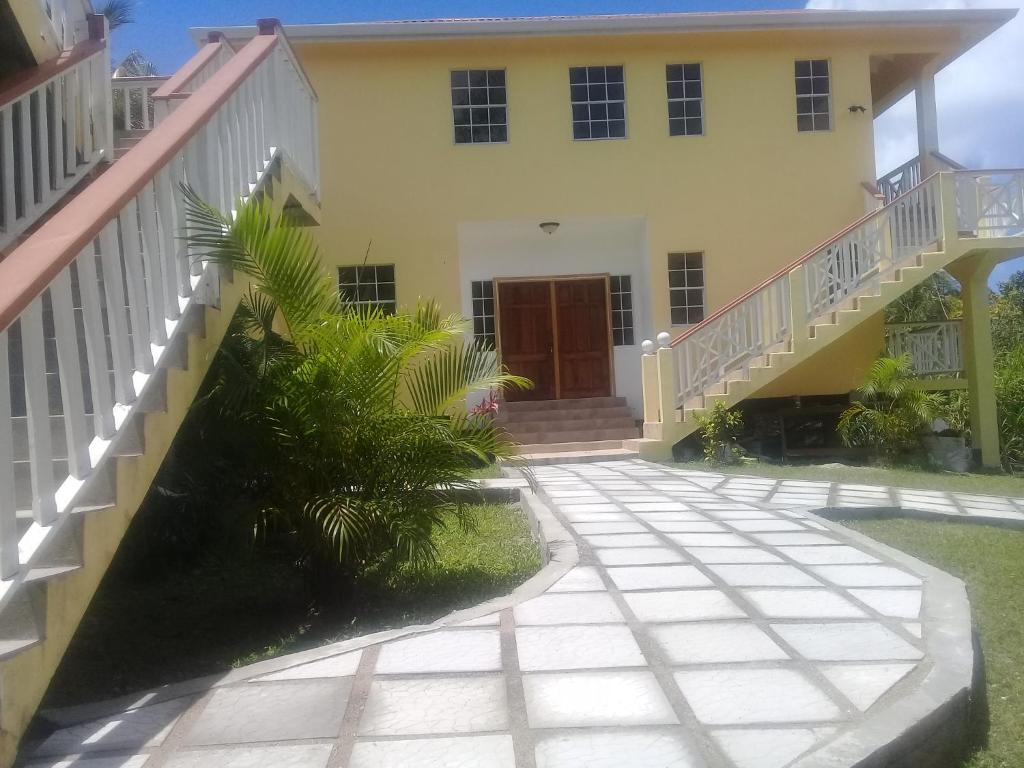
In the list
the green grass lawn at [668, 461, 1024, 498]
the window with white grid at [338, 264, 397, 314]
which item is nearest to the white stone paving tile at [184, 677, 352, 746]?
the green grass lawn at [668, 461, 1024, 498]

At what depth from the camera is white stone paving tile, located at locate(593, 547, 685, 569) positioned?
4.62 meters

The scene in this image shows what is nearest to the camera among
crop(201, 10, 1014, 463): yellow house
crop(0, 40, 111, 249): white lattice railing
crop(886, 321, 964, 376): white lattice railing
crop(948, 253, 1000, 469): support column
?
crop(0, 40, 111, 249): white lattice railing

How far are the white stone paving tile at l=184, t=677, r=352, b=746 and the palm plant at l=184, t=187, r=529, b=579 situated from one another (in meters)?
1.23

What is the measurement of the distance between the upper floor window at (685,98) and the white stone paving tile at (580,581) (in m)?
9.69

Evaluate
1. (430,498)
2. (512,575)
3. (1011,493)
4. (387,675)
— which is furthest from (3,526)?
(1011,493)

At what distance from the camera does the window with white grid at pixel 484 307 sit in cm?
1300

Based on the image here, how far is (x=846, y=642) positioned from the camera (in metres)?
3.28

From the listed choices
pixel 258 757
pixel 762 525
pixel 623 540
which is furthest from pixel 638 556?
pixel 258 757

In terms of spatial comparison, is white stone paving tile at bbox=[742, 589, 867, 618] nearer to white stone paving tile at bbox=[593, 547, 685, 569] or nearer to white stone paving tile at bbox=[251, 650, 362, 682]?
white stone paving tile at bbox=[593, 547, 685, 569]

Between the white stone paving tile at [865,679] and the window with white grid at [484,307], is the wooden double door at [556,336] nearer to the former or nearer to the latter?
the window with white grid at [484,307]

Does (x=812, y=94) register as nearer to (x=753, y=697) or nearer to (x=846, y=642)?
(x=846, y=642)

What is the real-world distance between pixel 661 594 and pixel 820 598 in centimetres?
70

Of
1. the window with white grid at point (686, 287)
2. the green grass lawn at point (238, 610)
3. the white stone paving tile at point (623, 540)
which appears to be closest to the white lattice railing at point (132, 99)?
the green grass lawn at point (238, 610)

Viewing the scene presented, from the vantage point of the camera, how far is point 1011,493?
8688mm
